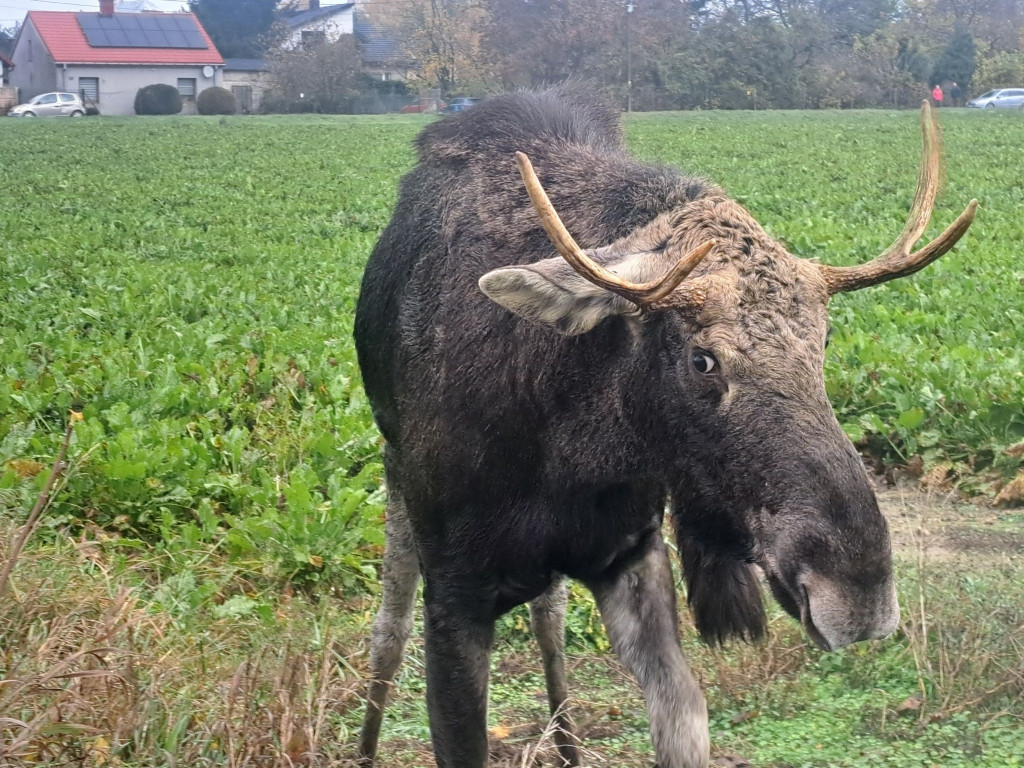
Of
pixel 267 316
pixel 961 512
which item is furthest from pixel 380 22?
pixel 961 512

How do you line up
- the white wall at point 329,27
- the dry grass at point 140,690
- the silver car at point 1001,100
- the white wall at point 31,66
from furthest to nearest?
the white wall at point 329,27 → the white wall at point 31,66 → the silver car at point 1001,100 → the dry grass at point 140,690

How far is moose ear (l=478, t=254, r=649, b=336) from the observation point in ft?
11.5

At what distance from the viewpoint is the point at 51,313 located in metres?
11.0

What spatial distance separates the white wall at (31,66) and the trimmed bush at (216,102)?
23.5ft

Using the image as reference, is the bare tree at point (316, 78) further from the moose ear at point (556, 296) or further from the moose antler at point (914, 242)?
the moose ear at point (556, 296)

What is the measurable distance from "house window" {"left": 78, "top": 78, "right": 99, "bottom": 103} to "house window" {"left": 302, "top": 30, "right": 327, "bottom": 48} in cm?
1067

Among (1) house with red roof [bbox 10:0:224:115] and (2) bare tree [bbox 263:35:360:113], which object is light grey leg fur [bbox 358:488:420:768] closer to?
(2) bare tree [bbox 263:35:360:113]

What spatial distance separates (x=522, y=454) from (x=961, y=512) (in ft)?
12.7

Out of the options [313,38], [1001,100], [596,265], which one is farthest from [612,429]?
[313,38]

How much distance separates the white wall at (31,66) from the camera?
66562 millimetres

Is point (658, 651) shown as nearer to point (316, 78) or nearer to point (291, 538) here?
point (291, 538)

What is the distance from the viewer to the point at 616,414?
374cm

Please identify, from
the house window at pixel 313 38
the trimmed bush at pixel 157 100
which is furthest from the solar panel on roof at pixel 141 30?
the house window at pixel 313 38


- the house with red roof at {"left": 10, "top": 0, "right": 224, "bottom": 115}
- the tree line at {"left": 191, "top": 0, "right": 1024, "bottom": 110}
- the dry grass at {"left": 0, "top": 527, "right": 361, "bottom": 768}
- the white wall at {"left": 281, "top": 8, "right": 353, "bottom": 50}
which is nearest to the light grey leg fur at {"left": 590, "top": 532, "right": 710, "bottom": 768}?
the dry grass at {"left": 0, "top": 527, "right": 361, "bottom": 768}
